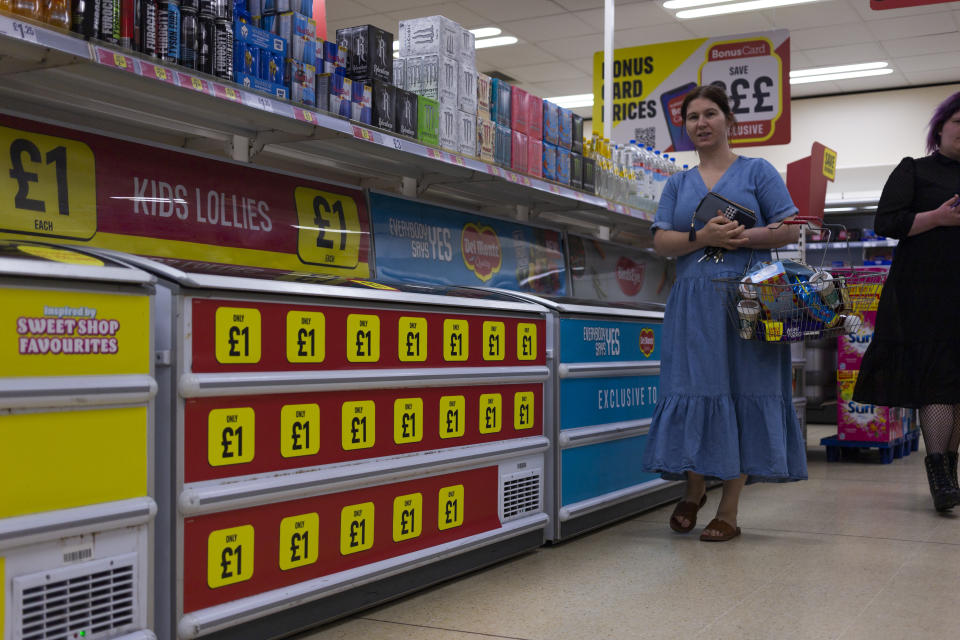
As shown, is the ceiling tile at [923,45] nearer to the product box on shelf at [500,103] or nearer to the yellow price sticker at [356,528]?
the product box on shelf at [500,103]

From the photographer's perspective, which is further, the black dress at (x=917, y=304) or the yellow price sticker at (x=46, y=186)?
the black dress at (x=917, y=304)

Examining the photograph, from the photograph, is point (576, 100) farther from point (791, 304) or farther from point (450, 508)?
point (450, 508)

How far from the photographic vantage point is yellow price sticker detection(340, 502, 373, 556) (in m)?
2.20

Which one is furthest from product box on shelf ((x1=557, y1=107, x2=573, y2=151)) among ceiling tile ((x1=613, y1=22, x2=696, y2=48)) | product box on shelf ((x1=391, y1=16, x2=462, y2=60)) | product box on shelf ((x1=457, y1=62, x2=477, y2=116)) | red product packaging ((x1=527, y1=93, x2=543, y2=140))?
ceiling tile ((x1=613, y1=22, x2=696, y2=48))

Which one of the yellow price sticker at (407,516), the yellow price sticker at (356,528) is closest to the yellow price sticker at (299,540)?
the yellow price sticker at (356,528)

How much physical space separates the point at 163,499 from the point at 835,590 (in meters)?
1.73

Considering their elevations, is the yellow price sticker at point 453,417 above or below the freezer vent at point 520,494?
above

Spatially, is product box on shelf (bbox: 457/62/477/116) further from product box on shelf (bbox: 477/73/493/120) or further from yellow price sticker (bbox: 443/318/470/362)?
yellow price sticker (bbox: 443/318/470/362)

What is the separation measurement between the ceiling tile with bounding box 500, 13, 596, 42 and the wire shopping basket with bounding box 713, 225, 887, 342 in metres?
6.64

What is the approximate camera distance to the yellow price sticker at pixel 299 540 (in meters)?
2.03

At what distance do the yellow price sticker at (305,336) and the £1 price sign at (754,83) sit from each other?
4962mm

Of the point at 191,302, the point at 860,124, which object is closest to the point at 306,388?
the point at 191,302

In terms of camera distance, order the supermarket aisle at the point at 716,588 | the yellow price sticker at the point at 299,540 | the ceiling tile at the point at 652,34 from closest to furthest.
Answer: the yellow price sticker at the point at 299,540, the supermarket aisle at the point at 716,588, the ceiling tile at the point at 652,34

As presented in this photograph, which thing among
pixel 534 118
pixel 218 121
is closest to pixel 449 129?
pixel 534 118
